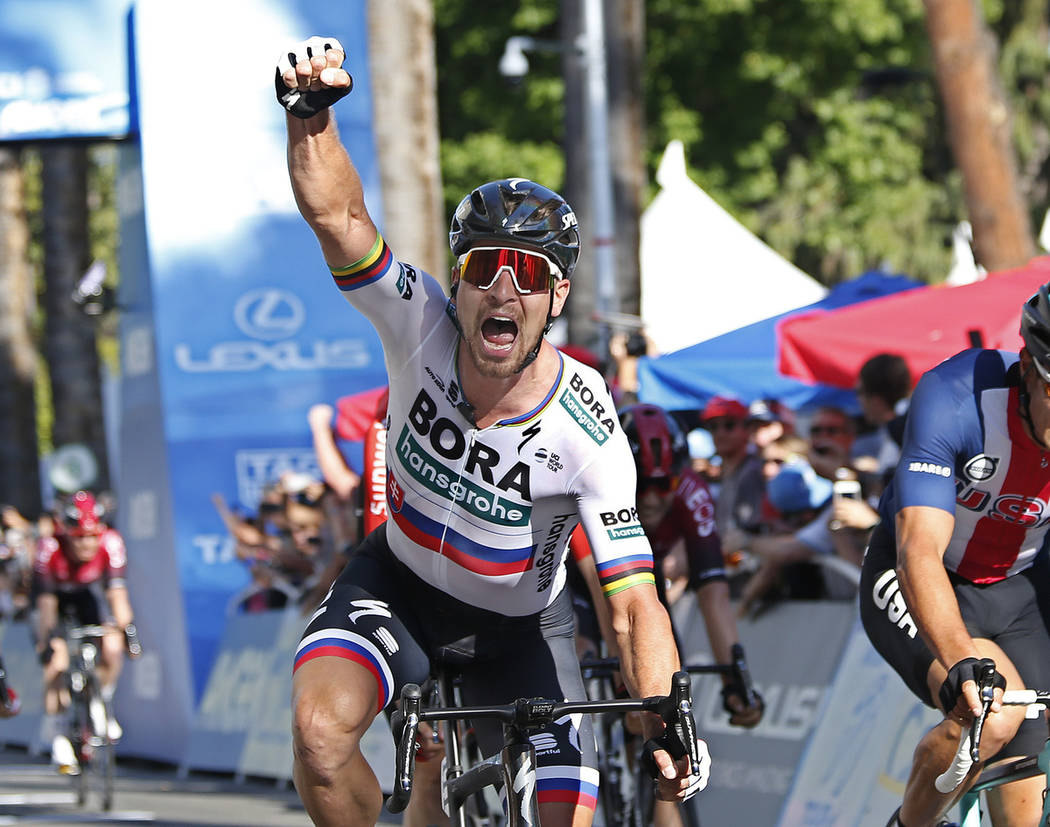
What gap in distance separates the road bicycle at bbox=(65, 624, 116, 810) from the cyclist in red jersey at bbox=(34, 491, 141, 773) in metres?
0.68

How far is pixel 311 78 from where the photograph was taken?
14.7 feet

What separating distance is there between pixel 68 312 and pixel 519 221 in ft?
72.2

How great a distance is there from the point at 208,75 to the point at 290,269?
177 cm

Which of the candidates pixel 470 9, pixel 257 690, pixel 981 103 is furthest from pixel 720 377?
pixel 470 9

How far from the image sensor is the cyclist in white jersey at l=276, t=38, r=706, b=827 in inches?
180

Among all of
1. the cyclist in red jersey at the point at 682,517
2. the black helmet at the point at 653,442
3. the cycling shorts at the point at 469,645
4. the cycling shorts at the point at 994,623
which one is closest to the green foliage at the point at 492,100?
the cyclist in red jersey at the point at 682,517

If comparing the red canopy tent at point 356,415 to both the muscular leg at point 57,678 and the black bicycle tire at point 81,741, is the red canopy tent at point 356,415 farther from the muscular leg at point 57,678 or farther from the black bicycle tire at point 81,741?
the muscular leg at point 57,678

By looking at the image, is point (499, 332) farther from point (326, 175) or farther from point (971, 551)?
point (971, 551)

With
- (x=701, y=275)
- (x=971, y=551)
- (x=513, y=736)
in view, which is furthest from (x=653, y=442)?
(x=701, y=275)

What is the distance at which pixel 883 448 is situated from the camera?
9.11 meters

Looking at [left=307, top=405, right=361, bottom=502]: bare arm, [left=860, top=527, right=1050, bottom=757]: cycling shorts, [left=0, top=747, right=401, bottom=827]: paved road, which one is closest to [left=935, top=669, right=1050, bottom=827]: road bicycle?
[left=860, top=527, right=1050, bottom=757]: cycling shorts

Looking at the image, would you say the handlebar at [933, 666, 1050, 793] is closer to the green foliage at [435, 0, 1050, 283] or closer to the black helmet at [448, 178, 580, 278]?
the black helmet at [448, 178, 580, 278]

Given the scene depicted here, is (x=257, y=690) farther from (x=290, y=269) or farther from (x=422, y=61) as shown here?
(x=422, y=61)

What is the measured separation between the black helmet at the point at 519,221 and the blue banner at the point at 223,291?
10.7 metres
